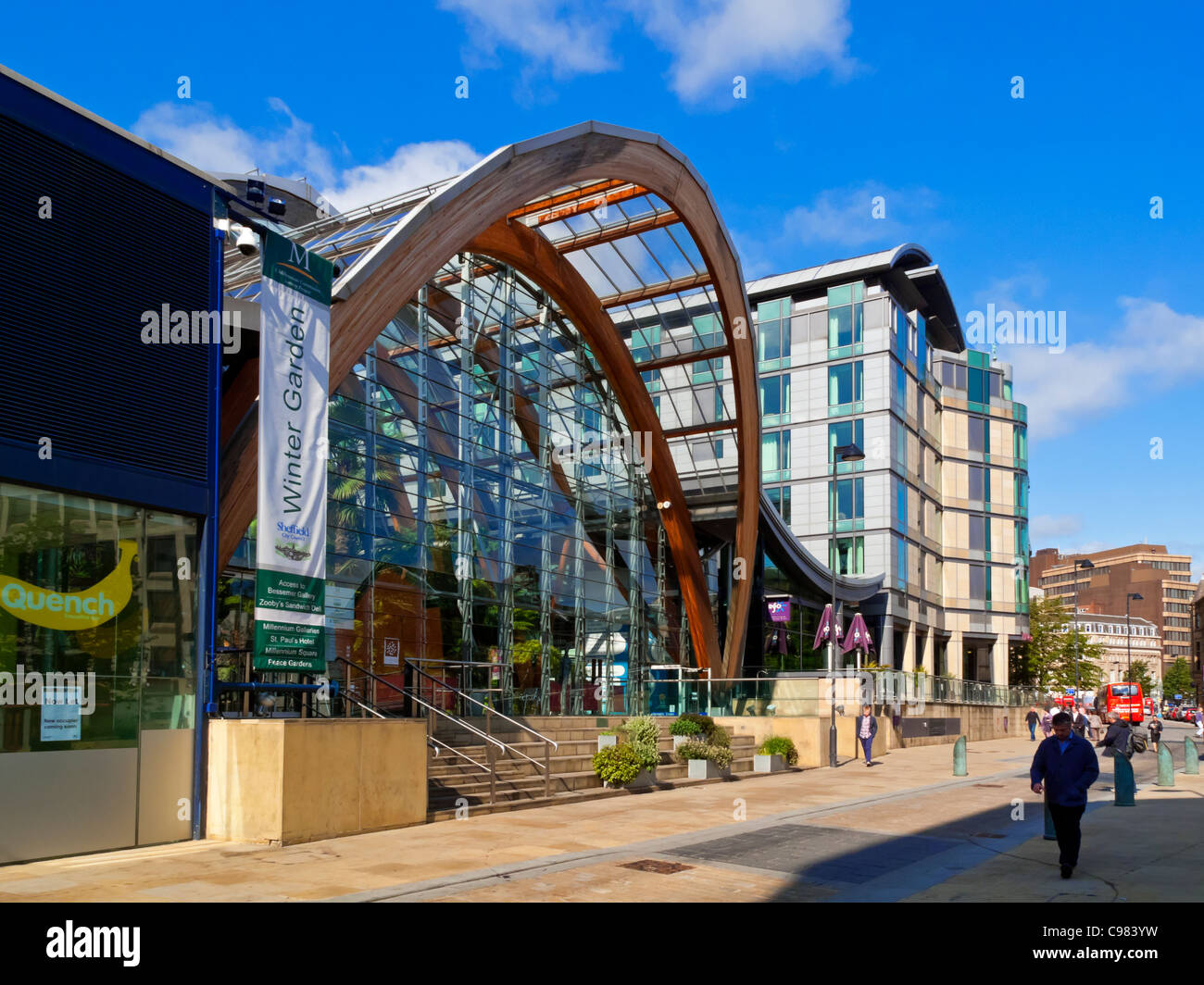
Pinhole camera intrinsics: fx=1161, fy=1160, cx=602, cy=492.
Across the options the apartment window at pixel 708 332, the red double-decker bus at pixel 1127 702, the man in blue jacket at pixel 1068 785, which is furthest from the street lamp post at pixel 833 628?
the red double-decker bus at pixel 1127 702

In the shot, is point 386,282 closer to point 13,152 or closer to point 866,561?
point 13,152

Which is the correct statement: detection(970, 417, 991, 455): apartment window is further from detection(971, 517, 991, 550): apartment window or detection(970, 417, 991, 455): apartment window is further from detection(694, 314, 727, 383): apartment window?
detection(694, 314, 727, 383): apartment window

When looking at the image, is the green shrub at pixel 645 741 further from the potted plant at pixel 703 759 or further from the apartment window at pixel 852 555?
the apartment window at pixel 852 555

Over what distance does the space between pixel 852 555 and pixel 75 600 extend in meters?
48.8

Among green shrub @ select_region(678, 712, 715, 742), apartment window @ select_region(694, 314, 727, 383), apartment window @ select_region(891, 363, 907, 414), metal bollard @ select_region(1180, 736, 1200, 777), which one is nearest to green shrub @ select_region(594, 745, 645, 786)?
green shrub @ select_region(678, 712, 715, 742)

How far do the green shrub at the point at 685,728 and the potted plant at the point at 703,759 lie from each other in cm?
161

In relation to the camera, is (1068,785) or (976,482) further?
(976,482)

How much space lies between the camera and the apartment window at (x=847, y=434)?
192ft

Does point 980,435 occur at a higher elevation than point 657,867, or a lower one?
higher

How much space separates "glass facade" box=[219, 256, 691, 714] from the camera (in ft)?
81.1

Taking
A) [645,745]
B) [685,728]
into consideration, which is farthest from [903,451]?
[645,745]

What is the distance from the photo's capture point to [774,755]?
28484mm

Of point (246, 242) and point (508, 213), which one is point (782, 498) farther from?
point (246, 242)
